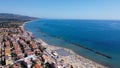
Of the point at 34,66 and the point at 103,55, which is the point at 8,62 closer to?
the point at 34,66

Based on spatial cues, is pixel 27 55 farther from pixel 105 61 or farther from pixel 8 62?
pixel 105 61

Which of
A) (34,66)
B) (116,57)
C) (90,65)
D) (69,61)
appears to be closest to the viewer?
(34,66)

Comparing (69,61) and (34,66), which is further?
(69,61)

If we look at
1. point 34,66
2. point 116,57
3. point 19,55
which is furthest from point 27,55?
point 116,57

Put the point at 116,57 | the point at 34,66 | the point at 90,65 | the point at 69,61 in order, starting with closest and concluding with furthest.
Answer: the point at 34,66, the point at 90,65, the point at 69,61, the point at 116,57

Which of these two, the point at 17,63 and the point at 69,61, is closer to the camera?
the point at 17,63

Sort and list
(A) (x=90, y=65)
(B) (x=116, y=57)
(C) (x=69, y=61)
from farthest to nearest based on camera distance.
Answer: (B) (x=116, y=57) → (C) (x=69, y=61) → (A) (x=90, y=65)

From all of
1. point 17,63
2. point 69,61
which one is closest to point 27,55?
point 17,63

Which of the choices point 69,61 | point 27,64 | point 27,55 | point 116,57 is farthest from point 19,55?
point 116,57
